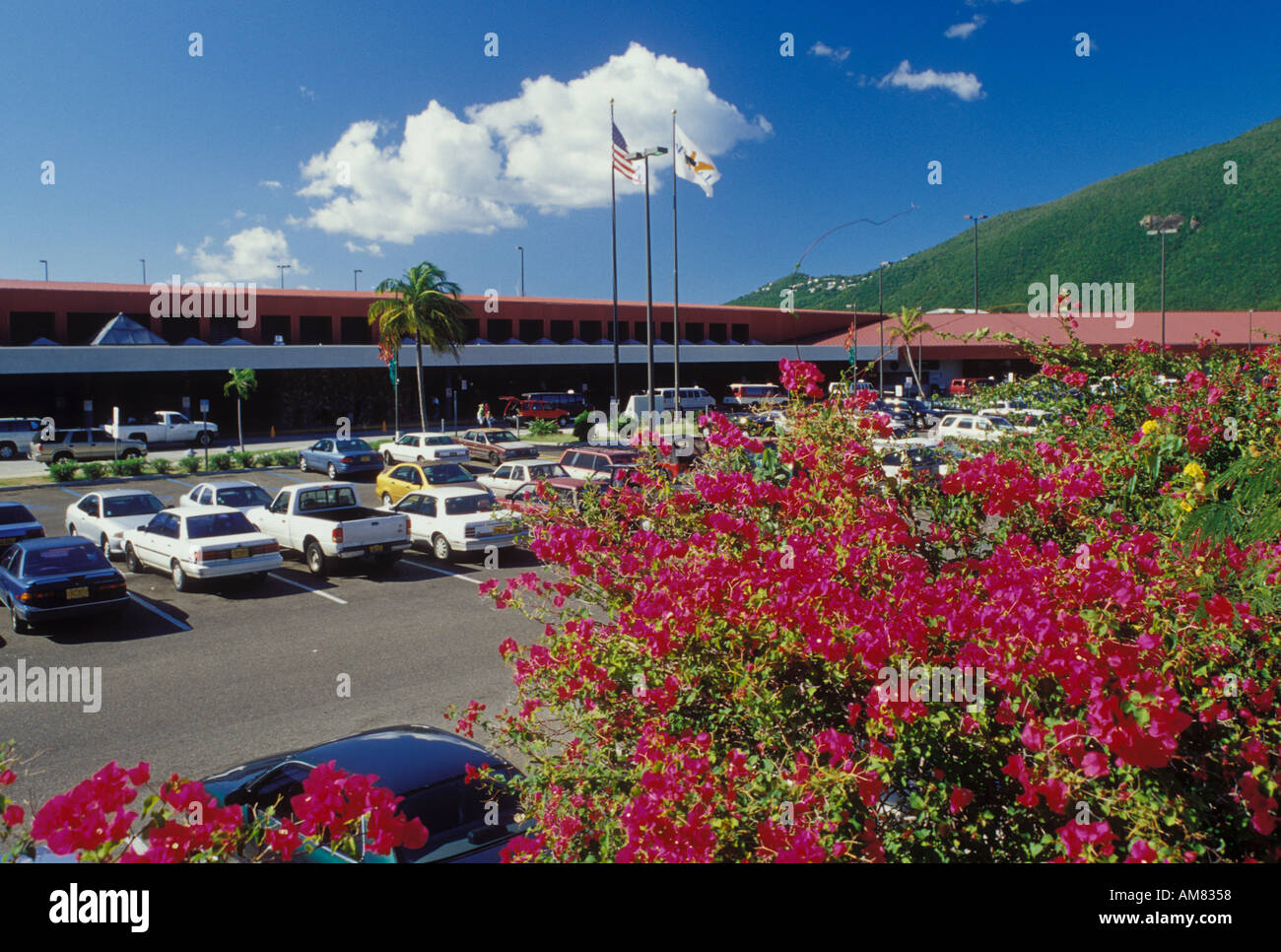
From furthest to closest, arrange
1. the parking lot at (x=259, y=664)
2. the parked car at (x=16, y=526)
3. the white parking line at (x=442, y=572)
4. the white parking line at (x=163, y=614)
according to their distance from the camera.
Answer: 1. the parked car at (x=16, y=526)
2. the white parking line at (x=442, y=572)
3. the white parking line at (x=163, y=614)
4. the parking lot at (x=259, y=664)

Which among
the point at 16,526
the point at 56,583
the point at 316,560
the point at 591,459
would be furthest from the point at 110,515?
the point at 591,459

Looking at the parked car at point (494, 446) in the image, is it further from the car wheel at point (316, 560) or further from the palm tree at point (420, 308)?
the car wheel at point (316, 560)

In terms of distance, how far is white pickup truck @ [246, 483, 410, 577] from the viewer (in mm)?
15977

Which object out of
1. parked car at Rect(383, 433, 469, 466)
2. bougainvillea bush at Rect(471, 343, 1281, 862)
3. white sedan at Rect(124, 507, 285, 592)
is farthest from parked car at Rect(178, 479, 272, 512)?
bougainvillea bush at Rect(471, 343, 1281, 862)

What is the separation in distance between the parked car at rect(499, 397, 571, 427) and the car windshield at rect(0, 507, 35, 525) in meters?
32.0

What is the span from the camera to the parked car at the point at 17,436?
1428 inches

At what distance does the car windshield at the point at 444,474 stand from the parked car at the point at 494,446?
10147 millimetres

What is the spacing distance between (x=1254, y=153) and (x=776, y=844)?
6077 inches

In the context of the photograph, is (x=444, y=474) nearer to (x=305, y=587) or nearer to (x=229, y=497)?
(x=229, y=497)

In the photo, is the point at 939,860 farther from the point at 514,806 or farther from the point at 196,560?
the point at 196,560

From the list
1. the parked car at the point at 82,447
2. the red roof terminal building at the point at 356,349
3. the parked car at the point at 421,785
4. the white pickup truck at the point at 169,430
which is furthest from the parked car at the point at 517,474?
the white pickup truck at the point at 169,430

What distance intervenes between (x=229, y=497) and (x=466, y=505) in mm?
5387

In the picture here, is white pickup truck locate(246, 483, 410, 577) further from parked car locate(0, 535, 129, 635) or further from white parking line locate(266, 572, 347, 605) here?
parked car locate(0, 535, 129, 635)
